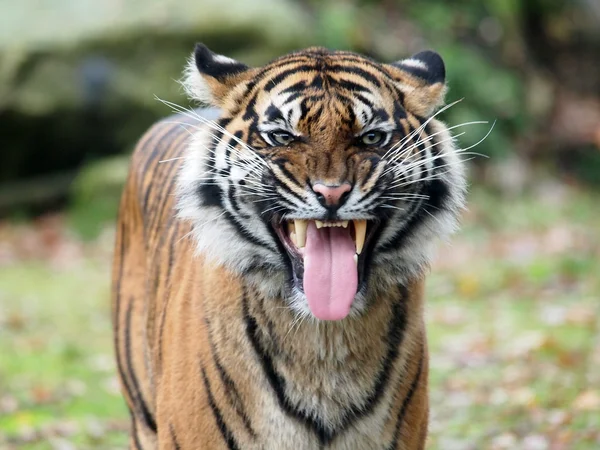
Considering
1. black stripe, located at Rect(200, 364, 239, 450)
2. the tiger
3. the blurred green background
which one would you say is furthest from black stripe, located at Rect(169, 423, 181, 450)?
the blurred green background

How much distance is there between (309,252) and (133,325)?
1522 mm

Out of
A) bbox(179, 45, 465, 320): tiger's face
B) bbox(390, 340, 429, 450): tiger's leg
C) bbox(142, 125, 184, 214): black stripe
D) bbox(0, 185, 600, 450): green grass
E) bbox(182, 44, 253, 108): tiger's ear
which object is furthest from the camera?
bbox(0, 185, 600, 450): green grass

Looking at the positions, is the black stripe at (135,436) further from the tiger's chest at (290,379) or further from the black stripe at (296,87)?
the black stripe at (296,87)

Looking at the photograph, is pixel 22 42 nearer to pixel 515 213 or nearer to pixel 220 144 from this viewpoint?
pixel 515 213

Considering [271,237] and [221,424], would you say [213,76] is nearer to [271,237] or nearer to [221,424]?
[271,237]

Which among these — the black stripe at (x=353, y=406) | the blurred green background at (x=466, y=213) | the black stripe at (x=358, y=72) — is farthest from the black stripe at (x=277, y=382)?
the blurred green background at (x=466, y=213)

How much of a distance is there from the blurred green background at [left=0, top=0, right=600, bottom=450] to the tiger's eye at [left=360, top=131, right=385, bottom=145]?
2658 millimetres

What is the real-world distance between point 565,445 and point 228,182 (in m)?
2.84

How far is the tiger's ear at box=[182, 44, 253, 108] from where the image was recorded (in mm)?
3334

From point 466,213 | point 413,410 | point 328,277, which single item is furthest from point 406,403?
point 466,213

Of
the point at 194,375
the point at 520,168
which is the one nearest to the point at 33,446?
the point at 194,375

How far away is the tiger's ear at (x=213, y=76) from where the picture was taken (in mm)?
3334

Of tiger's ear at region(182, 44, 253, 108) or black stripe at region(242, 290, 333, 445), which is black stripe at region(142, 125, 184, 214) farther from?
black stripe at region(242, 290, 333, 445)

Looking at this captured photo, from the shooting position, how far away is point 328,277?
299 centimetres
